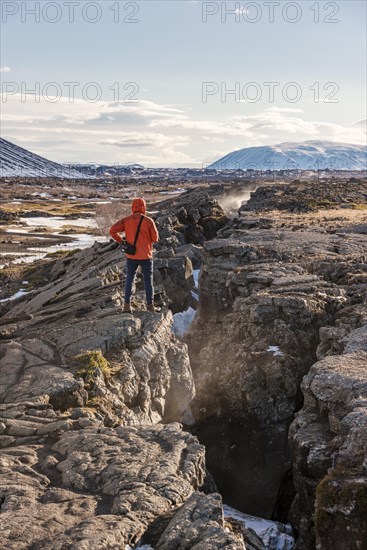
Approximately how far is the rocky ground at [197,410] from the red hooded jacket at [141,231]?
2170mm

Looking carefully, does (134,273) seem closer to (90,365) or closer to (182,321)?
(90,365)

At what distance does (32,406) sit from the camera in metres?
14.1

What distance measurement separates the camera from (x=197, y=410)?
21375 mm

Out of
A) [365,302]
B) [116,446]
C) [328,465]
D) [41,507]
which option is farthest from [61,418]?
[365,302]

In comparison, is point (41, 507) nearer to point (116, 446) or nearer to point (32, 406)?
point (116, 446)

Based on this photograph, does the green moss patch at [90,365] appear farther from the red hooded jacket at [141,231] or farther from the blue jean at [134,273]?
the red hooded jacket at [141,231]

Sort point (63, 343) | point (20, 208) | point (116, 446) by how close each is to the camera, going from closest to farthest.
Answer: point (116, 446) < point (63, 343) < point (20, 208)

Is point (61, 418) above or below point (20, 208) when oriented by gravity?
below

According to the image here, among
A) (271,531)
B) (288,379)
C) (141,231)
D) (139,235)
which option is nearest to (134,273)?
(139,235)

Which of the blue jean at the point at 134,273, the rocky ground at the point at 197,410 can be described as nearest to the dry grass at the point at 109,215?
the rocky ground at the point at 197,410

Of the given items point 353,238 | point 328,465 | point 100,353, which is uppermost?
point 353,238

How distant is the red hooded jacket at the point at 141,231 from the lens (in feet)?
60.8

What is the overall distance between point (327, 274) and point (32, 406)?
16977mm

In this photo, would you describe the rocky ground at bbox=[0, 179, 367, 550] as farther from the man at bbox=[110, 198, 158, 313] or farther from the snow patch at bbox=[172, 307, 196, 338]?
the man at bbox=[110, 198, 158, 313]
